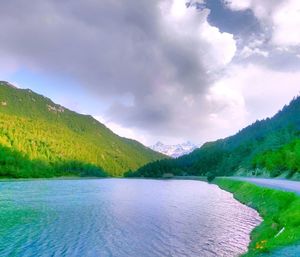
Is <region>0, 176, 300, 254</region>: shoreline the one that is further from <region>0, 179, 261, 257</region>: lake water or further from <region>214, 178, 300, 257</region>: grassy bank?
<region>0, 179, 261, 257</region>: lake water

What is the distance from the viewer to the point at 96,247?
3559cm

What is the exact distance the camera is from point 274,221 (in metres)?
41.7

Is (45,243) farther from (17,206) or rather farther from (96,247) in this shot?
(17,206)

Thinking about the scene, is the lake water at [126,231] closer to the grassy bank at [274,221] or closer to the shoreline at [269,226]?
the shoreline at [269,226]

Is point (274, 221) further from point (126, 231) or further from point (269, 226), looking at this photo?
point (126, 231)

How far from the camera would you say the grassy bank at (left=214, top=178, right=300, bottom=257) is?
2916 centimetres

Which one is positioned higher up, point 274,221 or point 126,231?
point 274,221

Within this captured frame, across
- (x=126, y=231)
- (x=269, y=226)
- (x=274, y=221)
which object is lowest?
(x=126, y=231)

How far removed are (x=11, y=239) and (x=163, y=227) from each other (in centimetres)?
1773

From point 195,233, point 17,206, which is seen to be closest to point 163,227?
point 195,233

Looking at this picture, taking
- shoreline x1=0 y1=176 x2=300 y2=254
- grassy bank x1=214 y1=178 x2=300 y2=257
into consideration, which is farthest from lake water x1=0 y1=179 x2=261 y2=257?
grassy bank x1=214 y1=178 x2=300 y2=257

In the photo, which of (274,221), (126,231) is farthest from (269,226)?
(126,231)

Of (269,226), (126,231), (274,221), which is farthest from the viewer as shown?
(126,231)

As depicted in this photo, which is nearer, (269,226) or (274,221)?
(269,226)
